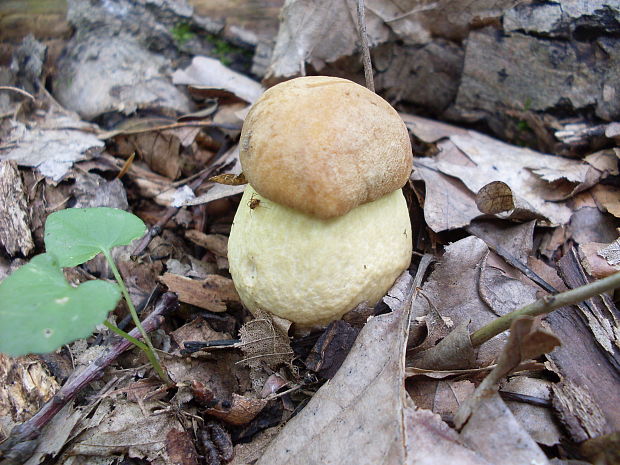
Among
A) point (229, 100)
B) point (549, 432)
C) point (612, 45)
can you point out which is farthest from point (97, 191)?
point (612, 45)

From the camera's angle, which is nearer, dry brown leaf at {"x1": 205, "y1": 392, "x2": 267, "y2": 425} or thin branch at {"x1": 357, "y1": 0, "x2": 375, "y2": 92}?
dry brown leaf at {"x1": 205, "y1": 392, "x2": 267, "y2": 425}

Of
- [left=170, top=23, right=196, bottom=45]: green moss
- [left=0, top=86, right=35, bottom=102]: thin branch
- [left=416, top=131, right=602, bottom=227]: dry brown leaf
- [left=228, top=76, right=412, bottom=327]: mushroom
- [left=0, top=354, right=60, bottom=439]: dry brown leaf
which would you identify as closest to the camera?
[left=228, top=76, right=412, bottom=327]: mushroom

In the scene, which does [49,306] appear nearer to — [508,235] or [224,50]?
[508,235]

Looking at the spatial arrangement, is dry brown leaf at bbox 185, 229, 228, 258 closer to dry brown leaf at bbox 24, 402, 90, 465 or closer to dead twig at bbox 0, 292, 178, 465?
dead twig at bbox 0, 292, 178, 465

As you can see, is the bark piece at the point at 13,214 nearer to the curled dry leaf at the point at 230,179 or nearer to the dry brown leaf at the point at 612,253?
the curled dry leaf at the point at 230,179

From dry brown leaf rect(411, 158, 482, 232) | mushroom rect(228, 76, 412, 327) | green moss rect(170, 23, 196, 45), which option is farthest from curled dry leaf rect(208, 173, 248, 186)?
green moss rect(170, 23, 196, 45)

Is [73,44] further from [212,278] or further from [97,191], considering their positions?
[212,278]
